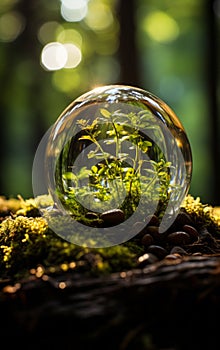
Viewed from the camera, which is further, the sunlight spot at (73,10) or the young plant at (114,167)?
the sunlight spot at (73,10)

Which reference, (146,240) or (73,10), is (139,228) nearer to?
(146,240)

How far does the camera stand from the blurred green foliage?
12.6 metres

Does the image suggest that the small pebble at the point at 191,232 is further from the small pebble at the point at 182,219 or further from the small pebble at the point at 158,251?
the small pebble at the point at 158,251

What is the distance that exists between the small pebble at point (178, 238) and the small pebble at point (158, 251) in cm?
12

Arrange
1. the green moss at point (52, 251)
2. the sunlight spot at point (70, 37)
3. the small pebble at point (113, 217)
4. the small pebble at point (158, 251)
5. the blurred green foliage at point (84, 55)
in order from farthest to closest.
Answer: the sunlight spot at point (70, 37)
the blurred green foliage at point (84, 55)
the small pebble at point (113, 217)
the small pebble at point (158, 251)
the green moss at point (52, 251)

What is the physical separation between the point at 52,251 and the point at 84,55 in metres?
12.6

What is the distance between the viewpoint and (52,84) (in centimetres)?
1366

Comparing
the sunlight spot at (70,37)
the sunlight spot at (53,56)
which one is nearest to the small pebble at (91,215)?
the sunlight spot at (53,56)

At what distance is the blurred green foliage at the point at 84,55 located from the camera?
1261 cm

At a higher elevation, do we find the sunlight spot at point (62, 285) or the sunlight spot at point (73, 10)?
the sunlight spot at point (73, 10)

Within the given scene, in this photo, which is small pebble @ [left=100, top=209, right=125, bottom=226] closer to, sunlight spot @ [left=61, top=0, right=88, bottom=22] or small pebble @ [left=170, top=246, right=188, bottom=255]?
small pebble @ [left=170, top=246, right=188, bottom=255]

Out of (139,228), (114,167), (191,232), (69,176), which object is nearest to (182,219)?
(191,232)

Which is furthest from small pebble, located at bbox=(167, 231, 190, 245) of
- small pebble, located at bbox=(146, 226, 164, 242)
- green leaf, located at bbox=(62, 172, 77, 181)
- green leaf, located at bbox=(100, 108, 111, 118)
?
green leaf, located at bbox=(100, 108, 111, 118)

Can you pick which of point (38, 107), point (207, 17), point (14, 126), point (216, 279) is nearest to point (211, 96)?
point (207, 17)
